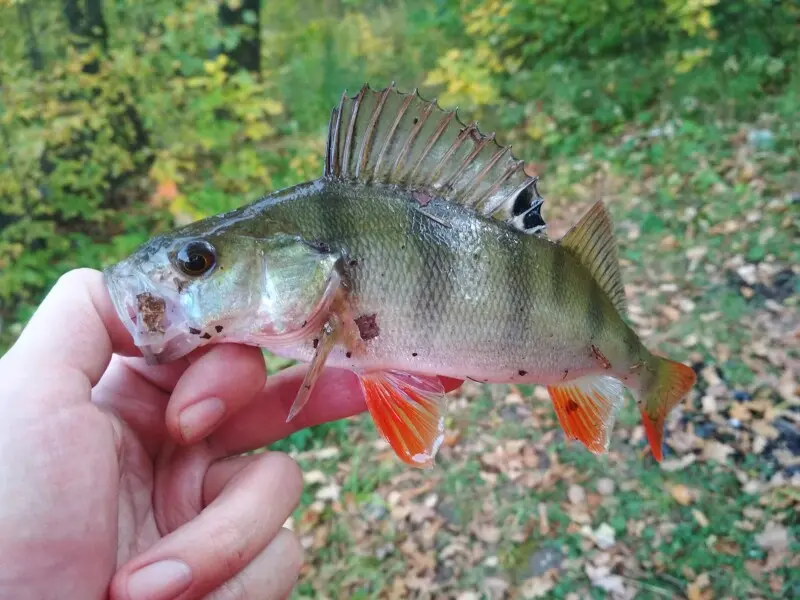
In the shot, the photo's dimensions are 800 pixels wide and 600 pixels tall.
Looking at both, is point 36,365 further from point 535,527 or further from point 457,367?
point 535,527

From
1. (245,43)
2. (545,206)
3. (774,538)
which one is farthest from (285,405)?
(245,43)

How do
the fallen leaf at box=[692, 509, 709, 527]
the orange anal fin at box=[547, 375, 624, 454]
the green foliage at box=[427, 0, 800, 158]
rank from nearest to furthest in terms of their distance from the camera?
the orange anal fin at box=[547, 375, 624, 454]
the fallen leaf at box=[692, 509, 709, 527]
the green foliage at box=[427, 0, 800, 158]

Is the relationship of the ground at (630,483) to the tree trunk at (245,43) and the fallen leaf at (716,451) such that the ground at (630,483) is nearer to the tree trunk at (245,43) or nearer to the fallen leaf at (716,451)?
the fallen leaf at (716,451)

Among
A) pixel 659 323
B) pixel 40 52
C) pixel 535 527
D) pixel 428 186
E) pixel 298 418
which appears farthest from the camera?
pixel 40 52

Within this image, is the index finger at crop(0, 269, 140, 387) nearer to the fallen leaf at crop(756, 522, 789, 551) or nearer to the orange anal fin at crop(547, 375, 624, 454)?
the orange anal fin at crop(547, 375, 624, 454)

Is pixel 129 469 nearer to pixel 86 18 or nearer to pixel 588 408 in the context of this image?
pixel 588 408

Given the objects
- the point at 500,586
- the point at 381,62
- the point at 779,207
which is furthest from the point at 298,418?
the point at 381,62

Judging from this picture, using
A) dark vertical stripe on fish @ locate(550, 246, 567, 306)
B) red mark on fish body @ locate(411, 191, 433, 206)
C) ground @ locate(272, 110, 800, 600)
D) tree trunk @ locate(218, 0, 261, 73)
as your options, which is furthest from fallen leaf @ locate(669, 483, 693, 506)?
tree trunk @ locate(218, 0, 261, 73)
